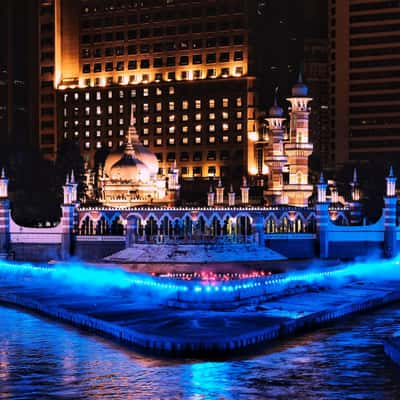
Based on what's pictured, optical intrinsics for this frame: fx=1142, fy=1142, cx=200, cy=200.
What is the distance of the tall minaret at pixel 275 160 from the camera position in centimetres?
11200

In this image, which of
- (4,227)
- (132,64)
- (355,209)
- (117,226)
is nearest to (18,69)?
(132,64)

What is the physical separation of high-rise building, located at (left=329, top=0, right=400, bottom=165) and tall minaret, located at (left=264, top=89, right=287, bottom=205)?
5972 centimetres

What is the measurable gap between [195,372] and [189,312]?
14.7 metres

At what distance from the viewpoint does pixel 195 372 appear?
165 feet

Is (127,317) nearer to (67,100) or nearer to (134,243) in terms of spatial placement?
(134,243)

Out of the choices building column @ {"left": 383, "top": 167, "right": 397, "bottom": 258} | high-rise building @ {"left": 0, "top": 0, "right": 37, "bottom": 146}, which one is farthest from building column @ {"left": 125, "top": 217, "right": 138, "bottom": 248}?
high-rise building @ {"left": 0, "top": 0, "right": 37, "bottom": 146}

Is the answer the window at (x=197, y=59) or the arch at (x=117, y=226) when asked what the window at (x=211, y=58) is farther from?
the arch at (x=117, y=226)

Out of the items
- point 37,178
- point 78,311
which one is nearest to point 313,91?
point 37,178

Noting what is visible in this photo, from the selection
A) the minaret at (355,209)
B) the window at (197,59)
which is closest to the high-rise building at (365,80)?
the window at (197,59)

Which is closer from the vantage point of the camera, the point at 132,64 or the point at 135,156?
the point at 135,156

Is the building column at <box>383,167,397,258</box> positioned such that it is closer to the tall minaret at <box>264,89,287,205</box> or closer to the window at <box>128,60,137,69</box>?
the tall minaret at <box>264,89,287,205</box>

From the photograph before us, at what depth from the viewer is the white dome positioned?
11425 cm

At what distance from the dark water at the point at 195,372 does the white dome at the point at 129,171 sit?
5349 centimetres

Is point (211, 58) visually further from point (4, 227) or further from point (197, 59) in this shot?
point (4, 227)
